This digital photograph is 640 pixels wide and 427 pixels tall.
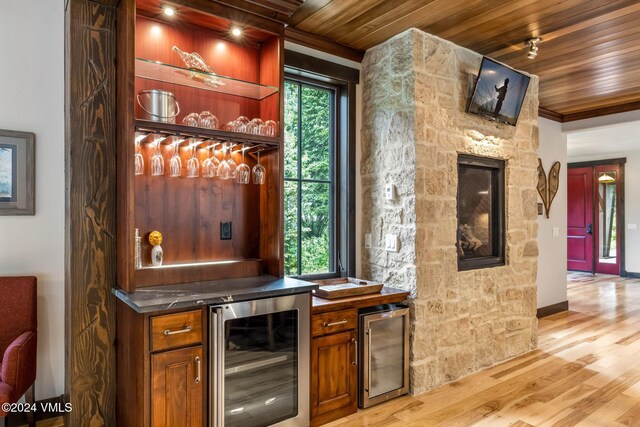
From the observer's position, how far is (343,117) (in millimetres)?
3529

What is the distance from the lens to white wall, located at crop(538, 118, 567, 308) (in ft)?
17.6

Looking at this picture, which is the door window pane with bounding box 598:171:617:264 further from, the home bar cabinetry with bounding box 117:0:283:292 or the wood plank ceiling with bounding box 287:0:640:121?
the home bar cabinetry with bounding box 117:0:283:292

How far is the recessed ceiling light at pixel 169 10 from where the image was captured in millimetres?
2445

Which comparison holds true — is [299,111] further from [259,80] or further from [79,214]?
[79,214]

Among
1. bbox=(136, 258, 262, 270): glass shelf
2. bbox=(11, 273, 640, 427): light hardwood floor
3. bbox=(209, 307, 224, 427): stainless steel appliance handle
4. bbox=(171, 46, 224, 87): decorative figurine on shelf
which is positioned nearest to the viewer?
bbox=(209, 307, 224, 427): stainless steel appliance handle

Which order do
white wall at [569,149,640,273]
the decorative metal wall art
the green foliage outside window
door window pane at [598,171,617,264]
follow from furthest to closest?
door window pane at [598,171,617,264] < white wall at [569,149,640,273] < the decorative metal wall art < the green foliage outside window

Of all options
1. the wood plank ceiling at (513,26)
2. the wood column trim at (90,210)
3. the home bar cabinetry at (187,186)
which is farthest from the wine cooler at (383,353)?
the wood plank ceiling at (513,26)

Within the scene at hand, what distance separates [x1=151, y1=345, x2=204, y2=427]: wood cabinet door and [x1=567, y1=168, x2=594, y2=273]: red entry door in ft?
30.7

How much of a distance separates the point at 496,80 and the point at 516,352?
251 cm

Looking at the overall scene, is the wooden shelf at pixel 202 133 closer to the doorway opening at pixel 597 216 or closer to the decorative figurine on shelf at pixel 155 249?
the decorative figurine on shelf at pixel 155 249

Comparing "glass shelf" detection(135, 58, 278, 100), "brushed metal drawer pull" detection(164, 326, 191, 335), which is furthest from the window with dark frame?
"brushed metal drawer pull" detection(164, 326, 191, 335)

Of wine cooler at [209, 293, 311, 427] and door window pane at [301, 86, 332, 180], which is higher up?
door window pane at [301, 86, 332, 180]

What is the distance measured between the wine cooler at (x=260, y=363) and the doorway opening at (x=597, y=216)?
28.5ft

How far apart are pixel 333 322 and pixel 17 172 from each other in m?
2.18
